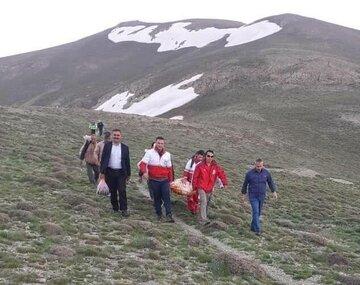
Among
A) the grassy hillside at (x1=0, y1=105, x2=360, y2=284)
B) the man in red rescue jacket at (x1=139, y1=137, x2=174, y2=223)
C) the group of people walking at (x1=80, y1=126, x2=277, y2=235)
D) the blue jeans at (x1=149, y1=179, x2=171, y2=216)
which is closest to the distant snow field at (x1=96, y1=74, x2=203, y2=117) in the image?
the grassy hillside at (x1=0, y1=105, x2=360, y2=284)

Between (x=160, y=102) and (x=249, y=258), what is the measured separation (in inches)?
2640

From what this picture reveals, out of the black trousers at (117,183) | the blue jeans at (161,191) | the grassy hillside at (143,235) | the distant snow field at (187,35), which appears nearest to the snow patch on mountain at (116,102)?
the distant snow field at (187,35)

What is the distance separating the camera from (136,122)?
54.6 metres

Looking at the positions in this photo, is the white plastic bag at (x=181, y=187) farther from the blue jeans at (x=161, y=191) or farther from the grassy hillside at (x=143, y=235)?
the blue jeans at (x=161, y=191)

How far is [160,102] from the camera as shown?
81.9 meters

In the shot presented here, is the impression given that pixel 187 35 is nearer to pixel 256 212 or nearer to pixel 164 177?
pixel 256 212

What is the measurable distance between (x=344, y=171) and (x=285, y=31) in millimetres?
70535

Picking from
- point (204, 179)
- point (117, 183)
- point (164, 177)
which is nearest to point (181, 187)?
point (204, 179)

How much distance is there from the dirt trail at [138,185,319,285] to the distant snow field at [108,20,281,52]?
97614mm

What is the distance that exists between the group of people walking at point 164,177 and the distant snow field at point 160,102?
56.8 m

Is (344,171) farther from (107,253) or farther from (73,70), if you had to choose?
(73,70)

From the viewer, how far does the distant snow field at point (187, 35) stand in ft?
383

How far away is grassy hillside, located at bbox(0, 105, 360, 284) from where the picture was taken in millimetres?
12812

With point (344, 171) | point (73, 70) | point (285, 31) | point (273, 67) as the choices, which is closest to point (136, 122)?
point (344, 171)
